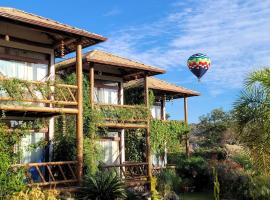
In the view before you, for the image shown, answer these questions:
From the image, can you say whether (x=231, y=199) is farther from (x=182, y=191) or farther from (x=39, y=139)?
(x=39, y=139)

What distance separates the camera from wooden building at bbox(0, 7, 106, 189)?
610 inches

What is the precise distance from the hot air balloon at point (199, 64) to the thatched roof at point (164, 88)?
2364 mm

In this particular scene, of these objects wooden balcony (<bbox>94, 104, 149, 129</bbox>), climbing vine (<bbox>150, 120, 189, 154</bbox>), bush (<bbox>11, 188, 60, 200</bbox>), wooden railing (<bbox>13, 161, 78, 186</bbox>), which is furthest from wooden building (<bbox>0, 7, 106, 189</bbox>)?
climbing vine (<bbox>150, 120, 189, 154</bbox>)

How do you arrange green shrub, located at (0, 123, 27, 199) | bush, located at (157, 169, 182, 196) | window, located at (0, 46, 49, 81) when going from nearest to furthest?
green shrub, located at (0, 123, 27, 199) → window, located at (0, 46, 49, 81) → bush, located at (157, 169, 182, 196)

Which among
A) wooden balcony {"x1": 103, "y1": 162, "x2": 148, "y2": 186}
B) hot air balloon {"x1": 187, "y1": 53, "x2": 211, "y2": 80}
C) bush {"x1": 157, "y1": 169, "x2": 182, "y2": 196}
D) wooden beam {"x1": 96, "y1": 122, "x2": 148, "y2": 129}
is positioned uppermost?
hot air balloon {"x1": 187, "y1": 53, "x2": 211, "y2": 80}

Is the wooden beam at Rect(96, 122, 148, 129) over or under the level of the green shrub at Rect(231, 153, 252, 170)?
over

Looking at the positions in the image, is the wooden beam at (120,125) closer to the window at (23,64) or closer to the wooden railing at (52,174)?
the wooden railing at (52,174)

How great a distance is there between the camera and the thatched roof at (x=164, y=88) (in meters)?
27.2

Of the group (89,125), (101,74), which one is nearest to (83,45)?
(89,125)

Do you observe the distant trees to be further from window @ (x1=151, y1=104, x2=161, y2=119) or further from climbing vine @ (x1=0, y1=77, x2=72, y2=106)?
climbing vine @ (x1=0, y1=77, x2=72, y2=106)

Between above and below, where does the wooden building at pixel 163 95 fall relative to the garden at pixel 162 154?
above

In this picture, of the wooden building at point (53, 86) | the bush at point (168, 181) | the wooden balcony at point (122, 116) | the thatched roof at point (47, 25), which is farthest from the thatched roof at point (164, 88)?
the thatched roof at point (47, 25)

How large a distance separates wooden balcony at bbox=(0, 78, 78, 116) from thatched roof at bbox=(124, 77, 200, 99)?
9.70 metres

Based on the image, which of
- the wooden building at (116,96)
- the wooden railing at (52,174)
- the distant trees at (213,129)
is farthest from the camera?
the distant trees at (213,129)
